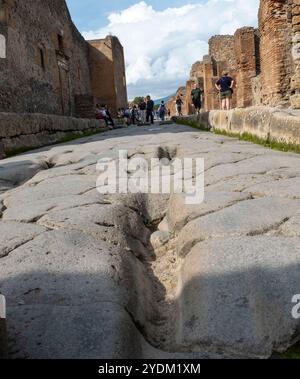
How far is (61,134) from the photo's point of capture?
10.2 metres

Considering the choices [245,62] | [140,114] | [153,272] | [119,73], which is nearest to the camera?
[153,272]

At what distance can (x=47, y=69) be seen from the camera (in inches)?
623

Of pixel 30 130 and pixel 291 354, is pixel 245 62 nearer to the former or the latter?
pixel 30 130

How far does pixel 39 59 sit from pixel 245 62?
6.79m

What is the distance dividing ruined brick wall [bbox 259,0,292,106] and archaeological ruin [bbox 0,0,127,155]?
4.82 m

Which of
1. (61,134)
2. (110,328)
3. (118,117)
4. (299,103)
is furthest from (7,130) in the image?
(118,117)

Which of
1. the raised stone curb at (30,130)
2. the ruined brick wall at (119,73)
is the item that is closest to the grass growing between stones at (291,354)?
the raised stone curb at (30,130)

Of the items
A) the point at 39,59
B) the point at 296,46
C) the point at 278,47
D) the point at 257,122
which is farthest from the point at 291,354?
the point at 39,59

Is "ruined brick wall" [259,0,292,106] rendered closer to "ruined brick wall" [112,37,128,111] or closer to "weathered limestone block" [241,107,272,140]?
"weathered limestone block" [241,107,272,140]

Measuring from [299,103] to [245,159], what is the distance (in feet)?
11.8

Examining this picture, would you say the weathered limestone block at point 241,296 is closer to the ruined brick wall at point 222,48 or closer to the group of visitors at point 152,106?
the group of visitors at point 152,106

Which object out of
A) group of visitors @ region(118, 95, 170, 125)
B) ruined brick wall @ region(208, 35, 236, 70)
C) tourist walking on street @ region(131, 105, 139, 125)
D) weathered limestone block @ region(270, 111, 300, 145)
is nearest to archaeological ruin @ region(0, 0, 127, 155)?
group of visitors @ region(118, 95, 170, 125)

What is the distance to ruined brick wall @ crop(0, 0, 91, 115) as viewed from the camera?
12.2 meters

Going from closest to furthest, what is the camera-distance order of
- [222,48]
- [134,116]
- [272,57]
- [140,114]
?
[272,57]
[134,116]
[140,114]
[222,48]
